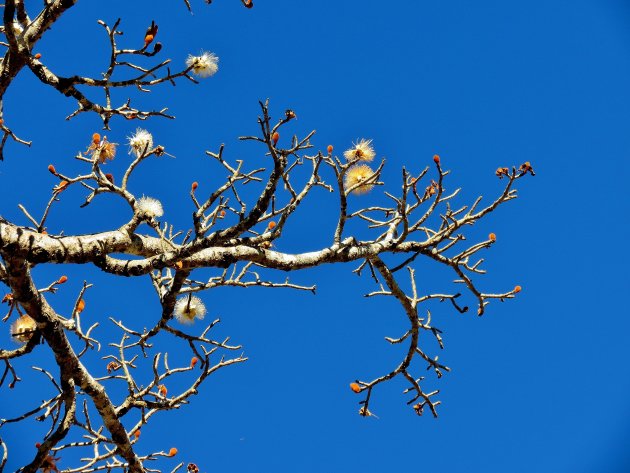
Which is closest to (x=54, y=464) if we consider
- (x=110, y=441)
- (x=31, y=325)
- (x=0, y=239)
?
(x=110, y=441)

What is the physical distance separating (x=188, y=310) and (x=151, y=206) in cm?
105

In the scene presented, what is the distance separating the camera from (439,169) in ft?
15.8

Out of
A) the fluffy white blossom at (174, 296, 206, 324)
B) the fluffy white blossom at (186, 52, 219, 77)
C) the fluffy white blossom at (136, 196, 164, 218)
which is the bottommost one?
the fluffy white blossom at (174, 296, 206, 324)

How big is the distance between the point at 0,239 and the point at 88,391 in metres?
1.79

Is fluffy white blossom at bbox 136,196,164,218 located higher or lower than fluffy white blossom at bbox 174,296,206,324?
higher

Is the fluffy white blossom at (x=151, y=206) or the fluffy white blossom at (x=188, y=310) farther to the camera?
the fluffy white blossom at (x=188, y=310)

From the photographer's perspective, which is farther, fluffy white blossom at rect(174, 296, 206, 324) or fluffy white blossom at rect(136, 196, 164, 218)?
fluffy white blossom at rect(174, 296, 206, 324)

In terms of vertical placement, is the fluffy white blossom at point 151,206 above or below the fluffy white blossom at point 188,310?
above

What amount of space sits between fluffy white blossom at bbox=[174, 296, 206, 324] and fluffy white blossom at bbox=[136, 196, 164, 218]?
92 centimetres

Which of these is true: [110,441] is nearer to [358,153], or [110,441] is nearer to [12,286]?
[12,286]

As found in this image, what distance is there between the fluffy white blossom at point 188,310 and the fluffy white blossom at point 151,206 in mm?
915

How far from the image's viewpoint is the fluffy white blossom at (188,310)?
5613 mm

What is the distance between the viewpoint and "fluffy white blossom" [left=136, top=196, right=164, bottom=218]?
4.95 metres

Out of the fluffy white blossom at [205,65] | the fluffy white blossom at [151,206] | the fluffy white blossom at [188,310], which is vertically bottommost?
the fluffy white blossom at [188,310]
